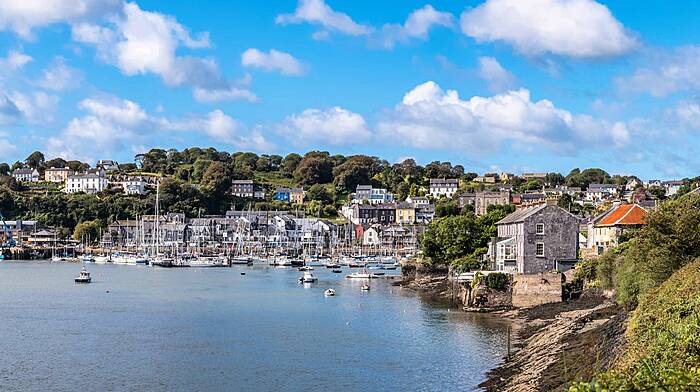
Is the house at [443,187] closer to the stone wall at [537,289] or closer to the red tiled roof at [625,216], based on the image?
the red tiled roof at [625,216]

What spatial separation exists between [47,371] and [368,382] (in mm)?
12940

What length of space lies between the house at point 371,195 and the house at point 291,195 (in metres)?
12.3

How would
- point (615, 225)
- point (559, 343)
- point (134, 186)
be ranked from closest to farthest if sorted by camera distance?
point (559, 343) < point (615, 225) < point (134, 186)

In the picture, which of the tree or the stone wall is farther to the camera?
the tree

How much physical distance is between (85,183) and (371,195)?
210ft

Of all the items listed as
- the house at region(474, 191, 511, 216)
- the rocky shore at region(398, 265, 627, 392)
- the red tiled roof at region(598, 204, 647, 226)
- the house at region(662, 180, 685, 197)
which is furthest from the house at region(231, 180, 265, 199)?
the rocky shore at region(398, 265, 627, 392)

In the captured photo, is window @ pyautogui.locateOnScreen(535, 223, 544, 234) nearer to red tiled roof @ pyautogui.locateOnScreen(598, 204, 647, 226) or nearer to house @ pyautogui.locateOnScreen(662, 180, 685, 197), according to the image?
red tiled roof @ pyautogui.locateOnScreen(598, 204, 647, 226)

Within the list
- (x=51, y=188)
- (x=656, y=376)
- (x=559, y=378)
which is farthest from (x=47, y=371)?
(x=51, y=188)

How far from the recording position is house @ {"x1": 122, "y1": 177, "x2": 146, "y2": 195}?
17725 centimetres

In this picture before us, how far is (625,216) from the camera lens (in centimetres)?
5875

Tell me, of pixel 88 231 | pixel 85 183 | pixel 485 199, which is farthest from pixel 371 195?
pixel 85 183

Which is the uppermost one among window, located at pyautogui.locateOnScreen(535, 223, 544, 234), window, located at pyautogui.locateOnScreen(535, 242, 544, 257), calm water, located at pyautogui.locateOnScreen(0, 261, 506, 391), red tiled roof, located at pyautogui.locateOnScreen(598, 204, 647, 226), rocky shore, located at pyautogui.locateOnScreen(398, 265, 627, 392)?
red tiled roof, located at pyautogui.locateOnScreen(598, 204, 647, 226)

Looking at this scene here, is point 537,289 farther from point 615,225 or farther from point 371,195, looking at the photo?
point 371,195

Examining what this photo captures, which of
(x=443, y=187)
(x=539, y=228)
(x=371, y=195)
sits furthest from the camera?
(x=443, y=187)
